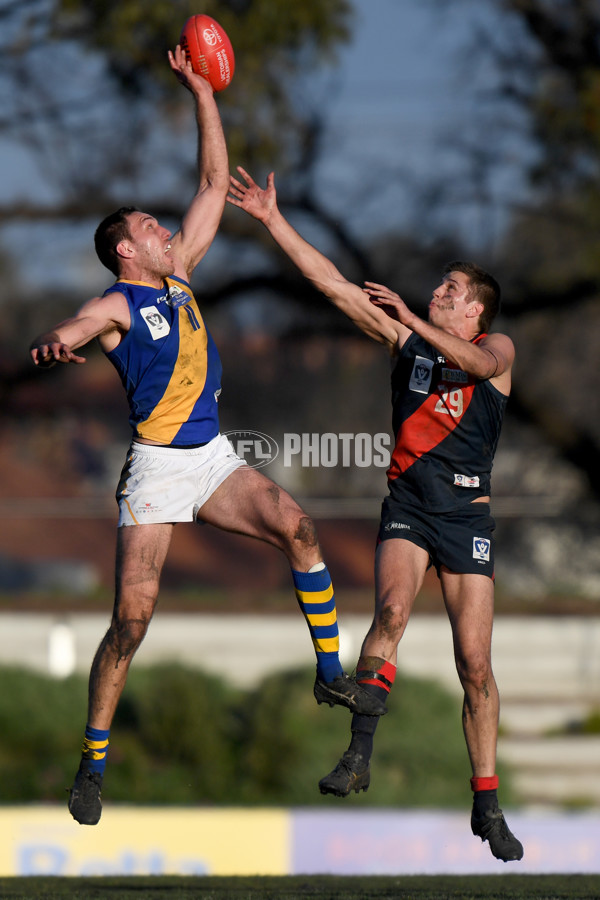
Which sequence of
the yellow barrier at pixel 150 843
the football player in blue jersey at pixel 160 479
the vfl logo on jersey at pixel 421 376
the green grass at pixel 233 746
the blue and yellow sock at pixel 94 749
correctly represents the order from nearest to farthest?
the football player in blue jersey at pixel 160 479, the blue and yellow sock at pixel 94 749, the vfl logo on jersey at pixel 421 376, the yellow barrier at pixel 150 843, the green grass at pixel 233 746

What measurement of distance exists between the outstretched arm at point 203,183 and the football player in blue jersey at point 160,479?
0.15 meters

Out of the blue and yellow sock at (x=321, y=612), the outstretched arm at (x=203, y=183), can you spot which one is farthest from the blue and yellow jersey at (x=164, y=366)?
the blue and yellow sock at (x=321, y=612)

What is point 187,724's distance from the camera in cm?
1240

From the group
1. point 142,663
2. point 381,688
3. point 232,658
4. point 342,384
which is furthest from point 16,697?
point 381,688

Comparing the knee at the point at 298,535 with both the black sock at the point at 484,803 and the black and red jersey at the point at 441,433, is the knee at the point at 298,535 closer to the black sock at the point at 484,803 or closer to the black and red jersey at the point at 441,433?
the black and red jersey at the point at 441,433

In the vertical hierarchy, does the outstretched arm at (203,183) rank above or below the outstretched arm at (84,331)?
above

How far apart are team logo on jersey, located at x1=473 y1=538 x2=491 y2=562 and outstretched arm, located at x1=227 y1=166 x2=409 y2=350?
1.05 metres

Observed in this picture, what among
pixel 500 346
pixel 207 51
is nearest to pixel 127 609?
pixel 500 346

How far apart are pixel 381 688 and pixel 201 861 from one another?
4.38 meters

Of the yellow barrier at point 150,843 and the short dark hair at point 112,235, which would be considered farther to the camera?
the yellow barrier at point 150,843

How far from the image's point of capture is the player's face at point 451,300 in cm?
579

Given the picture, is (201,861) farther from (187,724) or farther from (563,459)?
(563,459)

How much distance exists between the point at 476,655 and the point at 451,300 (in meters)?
1.68

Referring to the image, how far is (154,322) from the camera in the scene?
5.54 m
